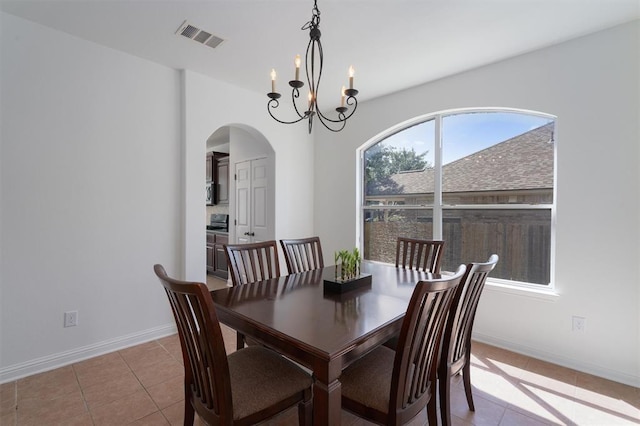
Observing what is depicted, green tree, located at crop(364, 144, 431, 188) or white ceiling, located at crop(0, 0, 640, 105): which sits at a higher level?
white ceiling, located at crop(0, 0, 640, 105)

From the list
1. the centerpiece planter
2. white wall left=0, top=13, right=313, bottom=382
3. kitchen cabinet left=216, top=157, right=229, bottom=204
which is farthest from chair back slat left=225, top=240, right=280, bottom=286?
kitchen cabinet left=216, top=157, right=229, bottom=204

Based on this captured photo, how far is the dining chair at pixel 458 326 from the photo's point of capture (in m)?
1.57

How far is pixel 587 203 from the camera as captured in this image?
2471 millimetres

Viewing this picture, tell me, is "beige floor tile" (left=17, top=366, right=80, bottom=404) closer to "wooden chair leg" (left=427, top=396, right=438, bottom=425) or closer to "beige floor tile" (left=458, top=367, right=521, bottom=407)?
"wooden chair leg" (left=427, top=396, right=438, bottom=425)

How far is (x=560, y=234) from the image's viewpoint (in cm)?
261

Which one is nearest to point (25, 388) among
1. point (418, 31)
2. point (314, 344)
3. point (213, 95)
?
point (314, 344)

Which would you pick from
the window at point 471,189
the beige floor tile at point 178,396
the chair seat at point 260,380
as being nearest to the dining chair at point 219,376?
the chair seat at point 260,380

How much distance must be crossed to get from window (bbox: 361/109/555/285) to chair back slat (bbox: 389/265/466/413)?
76.9 inches

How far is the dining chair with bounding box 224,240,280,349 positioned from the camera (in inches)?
83.8

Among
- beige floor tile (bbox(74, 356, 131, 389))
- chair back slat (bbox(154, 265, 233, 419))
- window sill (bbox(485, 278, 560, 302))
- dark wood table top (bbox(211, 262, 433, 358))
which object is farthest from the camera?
window sill (bbox(485, 278, 560, 302))

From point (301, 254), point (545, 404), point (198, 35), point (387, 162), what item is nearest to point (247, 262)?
point (301, 254)

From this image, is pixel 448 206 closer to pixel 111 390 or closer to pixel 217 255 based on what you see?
pixel 111 390

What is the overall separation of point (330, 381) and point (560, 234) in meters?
2.59

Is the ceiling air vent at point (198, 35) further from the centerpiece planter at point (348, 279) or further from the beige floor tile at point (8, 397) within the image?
the beige floor tile at point (8, 397)
